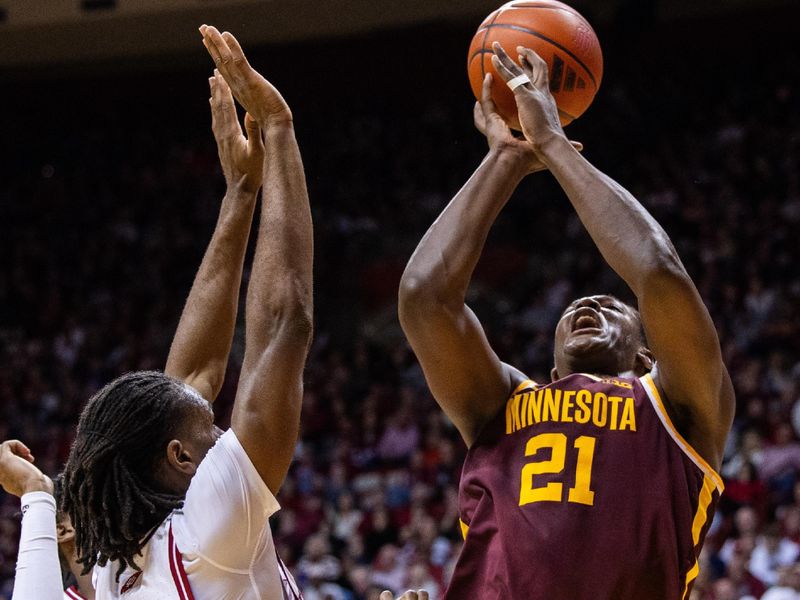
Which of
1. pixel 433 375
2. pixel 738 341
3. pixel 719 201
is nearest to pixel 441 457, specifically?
pixel 738 341

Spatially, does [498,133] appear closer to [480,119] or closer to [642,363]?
[480,119]

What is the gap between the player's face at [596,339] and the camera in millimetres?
2971

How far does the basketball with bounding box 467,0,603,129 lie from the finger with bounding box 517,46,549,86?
0.33 feet

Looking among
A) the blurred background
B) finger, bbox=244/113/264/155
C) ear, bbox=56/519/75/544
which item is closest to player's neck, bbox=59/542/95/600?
ear, bbox=56/519/75/544

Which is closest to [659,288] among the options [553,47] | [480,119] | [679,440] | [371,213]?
[679,440]

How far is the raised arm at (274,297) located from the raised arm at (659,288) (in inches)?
23.3

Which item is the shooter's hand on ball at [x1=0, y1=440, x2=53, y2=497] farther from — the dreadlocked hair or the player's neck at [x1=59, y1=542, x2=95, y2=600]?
the player's neck at [x1=59, y1=542, x2=95, y2=600]

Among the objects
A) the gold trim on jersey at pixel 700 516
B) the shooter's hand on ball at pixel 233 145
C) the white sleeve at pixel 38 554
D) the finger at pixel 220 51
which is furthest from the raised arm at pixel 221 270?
the gold trim on jersey at pixel 700 516

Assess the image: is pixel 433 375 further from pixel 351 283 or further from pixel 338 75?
pixel 338 75

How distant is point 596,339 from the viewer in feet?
9.77

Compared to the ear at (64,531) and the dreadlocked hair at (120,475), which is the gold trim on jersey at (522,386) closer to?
the dreadlocked hair at (120,475)

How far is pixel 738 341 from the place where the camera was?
11.2m

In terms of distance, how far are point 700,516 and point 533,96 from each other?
1.04 meters

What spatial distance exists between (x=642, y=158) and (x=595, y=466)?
12.4 m
